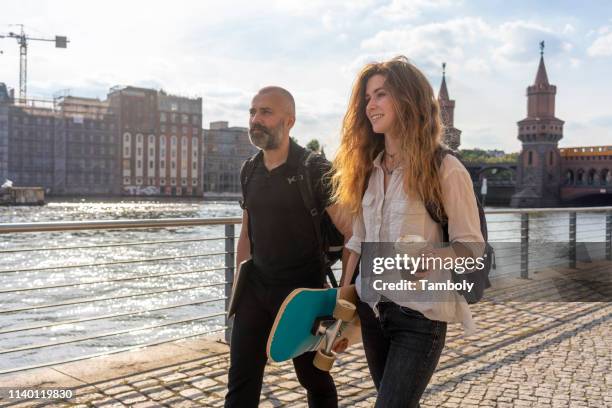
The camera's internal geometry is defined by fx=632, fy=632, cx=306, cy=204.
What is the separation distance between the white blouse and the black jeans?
24.5 inches

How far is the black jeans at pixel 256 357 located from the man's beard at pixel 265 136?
0.58 m

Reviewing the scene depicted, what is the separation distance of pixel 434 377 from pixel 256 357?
1.80 m

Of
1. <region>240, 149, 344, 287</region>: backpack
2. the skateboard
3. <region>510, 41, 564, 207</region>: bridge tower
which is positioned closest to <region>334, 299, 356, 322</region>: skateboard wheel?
the skateboard

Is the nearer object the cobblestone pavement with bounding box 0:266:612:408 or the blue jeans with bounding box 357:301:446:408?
the blue jeans with bounding box 357:301:446:408

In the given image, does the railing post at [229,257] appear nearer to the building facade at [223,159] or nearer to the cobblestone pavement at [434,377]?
the cobblestone pavement at [434,377]

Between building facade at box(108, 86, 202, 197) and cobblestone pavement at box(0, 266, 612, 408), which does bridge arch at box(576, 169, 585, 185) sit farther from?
cobblestone pavement at box(0, 266, 612, 408)

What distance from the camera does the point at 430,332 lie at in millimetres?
2045

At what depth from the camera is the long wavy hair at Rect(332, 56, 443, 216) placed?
2.05 m

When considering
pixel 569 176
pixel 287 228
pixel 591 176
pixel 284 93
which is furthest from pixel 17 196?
pixel 287 228

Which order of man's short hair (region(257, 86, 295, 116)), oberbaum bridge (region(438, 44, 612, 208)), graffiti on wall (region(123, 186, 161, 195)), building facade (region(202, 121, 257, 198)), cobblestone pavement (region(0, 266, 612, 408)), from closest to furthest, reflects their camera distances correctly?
man's short hair (region(257, 86, 295, 116))
cobblestone pavement (region(0, 266, 612, 408))
oberbaum bridge (region(438, 44, 612, 208))
graffiti on wall (region(123, 186, 161, 195))
building facade (region(202, 121, 257, 198))

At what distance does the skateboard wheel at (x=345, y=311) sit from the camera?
2.18 m

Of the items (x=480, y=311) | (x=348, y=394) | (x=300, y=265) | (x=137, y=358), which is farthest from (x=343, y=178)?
(x=480, y=311)

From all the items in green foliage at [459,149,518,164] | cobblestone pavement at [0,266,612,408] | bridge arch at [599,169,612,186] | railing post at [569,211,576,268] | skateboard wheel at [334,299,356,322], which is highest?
green foliage at [459,149,518,164]

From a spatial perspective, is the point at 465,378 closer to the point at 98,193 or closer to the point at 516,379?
the point at 516,379
